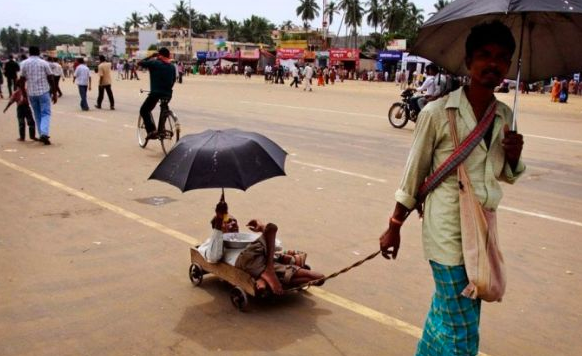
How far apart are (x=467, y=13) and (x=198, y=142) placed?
88.6 inches

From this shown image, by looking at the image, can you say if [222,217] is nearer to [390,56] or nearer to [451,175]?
[451,175]

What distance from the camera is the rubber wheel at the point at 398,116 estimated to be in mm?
14938

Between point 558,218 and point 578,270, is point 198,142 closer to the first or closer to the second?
point 578,270

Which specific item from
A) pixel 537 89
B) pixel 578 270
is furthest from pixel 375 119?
pixel 537 89

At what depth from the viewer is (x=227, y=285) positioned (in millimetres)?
4512

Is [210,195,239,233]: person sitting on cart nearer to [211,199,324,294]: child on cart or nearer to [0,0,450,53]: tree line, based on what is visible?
[211,199,324,294]: child on cart

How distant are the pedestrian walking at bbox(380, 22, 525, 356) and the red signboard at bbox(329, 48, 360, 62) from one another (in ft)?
219

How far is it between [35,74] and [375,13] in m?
92.7

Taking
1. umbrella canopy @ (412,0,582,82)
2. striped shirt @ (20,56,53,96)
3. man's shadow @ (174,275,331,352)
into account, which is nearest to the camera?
umbrella canopy @ (412,0,582,82)

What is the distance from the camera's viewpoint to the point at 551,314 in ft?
13.4

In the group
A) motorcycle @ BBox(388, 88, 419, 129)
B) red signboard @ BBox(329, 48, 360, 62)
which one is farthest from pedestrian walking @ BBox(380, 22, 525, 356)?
red signboard @ BBox(329, 48, 360, 62)

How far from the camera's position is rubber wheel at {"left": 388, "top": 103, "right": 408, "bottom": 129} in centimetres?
1494

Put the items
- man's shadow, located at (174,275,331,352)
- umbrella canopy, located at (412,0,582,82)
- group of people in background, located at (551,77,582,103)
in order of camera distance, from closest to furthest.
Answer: umbrella canopy, located at (412,0,582,82), man's shadow, located at (174,275,331,352), group of people in background, located at (551,77,582,103)

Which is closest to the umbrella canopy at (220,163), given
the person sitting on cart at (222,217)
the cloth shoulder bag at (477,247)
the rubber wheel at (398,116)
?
the person sitting on cart at (222,217)
